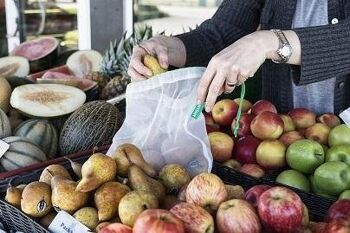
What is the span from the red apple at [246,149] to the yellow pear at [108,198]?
0.55 metres

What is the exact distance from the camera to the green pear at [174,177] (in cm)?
124

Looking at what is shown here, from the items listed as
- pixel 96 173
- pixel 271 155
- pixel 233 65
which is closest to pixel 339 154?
pixel 271 155

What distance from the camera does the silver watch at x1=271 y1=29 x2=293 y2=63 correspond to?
1.25 meters

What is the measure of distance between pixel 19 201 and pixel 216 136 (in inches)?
26.0

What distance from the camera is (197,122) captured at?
1424mm

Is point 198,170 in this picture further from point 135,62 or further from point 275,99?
point 275,99

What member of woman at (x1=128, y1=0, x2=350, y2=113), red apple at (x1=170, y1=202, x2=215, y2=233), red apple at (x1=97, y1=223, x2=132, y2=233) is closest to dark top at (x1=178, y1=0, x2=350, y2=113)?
woman at (x1=128, y1=0, x2=350, y2=113)

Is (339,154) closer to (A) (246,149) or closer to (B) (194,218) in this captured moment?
(A) (246,149)

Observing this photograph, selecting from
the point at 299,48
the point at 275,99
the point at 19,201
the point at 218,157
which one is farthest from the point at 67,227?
the point at 275,99

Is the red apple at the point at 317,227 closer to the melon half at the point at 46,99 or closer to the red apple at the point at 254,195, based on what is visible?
the red apple at the point at 254,195

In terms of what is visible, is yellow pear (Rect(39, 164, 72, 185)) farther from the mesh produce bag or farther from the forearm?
the forearm

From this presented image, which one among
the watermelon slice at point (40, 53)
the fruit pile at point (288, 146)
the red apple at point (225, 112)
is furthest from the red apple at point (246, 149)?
the watermelon slice at point (40, 53)

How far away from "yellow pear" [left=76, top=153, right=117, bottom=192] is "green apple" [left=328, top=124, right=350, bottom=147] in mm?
756

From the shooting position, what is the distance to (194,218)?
0.97m
